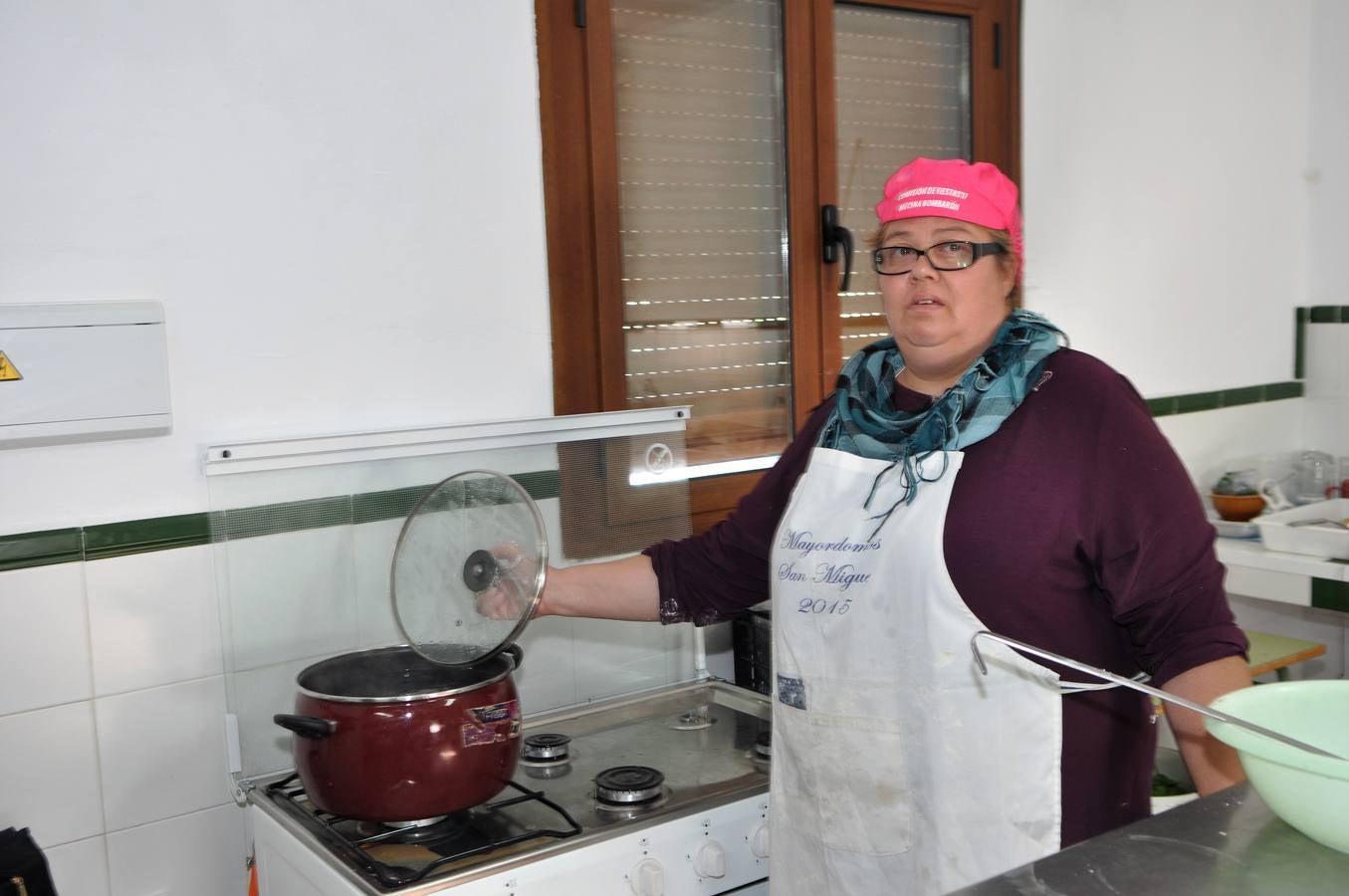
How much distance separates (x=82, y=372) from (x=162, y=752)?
504 mm

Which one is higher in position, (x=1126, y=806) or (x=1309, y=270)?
(x=1309, y=270)

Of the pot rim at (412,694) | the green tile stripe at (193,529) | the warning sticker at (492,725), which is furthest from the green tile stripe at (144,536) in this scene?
the warning sticker at (492,725)

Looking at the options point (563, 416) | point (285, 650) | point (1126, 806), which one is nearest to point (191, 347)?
point (285, 650)

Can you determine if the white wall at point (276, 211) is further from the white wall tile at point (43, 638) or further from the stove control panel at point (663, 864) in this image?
the stove control panel at point (663, 864)

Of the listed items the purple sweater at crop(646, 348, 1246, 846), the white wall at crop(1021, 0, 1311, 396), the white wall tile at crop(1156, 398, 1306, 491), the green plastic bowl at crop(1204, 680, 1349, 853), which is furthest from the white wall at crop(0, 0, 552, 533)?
the white wall tile at crop(1156, 398, 1306, 491)

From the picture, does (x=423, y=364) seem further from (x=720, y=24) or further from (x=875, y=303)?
(x=875, y=303)

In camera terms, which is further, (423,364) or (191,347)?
(423,364)

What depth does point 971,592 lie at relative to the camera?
1.25m

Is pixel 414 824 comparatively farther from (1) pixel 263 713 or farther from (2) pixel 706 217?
(2) pixel 706 217

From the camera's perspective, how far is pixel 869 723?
1310 millimetres

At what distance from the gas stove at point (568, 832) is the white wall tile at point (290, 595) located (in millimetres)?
183

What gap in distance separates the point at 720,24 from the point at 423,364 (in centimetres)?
87

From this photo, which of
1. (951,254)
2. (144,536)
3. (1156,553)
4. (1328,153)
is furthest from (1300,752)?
(1328,153)

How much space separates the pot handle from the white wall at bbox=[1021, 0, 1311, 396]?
72.2 inches
